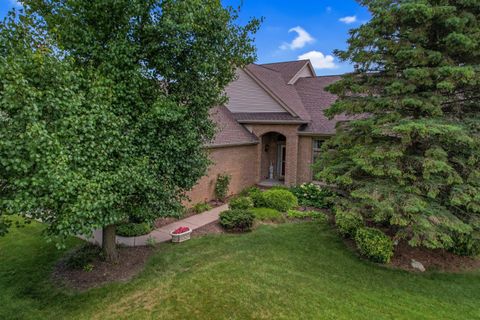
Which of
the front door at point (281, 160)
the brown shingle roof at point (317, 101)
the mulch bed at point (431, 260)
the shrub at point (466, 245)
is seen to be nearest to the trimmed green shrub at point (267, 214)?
the mulch bed at point (431, 260)

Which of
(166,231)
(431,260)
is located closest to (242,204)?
(166,231)

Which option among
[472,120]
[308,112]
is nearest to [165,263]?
[472,120]

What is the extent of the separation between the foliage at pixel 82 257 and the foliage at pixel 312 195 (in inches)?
351

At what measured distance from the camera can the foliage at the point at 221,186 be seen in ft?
44.6

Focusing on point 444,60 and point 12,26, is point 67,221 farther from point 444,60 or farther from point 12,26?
point 444,60

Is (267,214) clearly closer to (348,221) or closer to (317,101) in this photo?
(348,221)

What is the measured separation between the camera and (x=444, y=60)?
715 cm

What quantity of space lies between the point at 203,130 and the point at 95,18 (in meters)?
3.36

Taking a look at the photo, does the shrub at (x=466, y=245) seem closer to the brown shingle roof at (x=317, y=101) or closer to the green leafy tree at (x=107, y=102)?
the green leafy tree at (x=107, y=102)

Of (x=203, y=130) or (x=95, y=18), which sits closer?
(x=95, y=18)

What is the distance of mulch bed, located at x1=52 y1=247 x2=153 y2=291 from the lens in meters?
6.59

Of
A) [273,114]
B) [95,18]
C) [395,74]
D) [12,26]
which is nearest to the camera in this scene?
[12,26]

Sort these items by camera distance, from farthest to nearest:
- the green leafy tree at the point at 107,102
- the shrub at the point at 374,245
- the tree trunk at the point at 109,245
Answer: the shrub at the point at 374,245, the tree trunk at the point at 109,245, the green leafy tree at the point at 107,102

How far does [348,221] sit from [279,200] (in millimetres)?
4453
